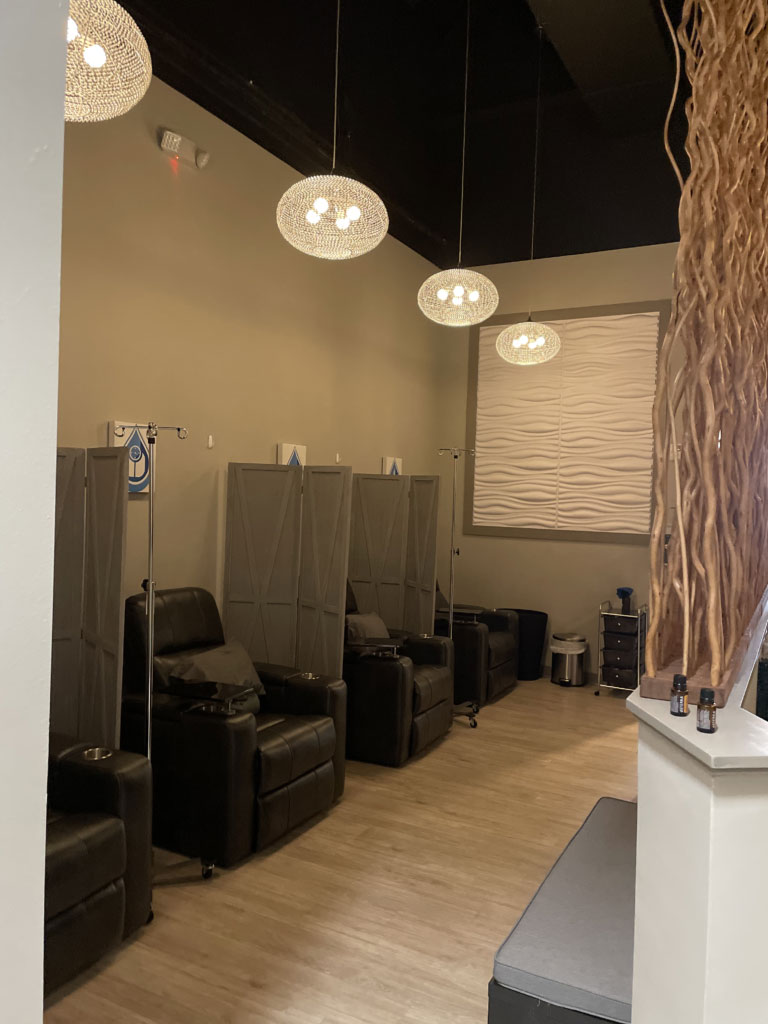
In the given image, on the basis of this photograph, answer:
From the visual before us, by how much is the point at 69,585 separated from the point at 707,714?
302cm

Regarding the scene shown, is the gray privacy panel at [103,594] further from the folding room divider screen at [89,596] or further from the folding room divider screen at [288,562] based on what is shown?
the folding room divider screen at [288,562]

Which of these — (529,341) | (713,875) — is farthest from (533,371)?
(713,875)

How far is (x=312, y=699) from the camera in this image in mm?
4055

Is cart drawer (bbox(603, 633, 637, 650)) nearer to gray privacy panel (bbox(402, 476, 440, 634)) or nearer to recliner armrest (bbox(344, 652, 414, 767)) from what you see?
gray privacy panel (bbox(402, 476, 440, 634))

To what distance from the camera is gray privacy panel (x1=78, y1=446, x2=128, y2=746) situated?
3283mm

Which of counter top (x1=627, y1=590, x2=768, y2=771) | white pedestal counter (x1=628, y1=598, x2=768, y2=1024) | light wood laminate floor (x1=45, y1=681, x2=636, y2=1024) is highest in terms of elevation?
counter top (x1=627, y1=590, x2=768, y2=771)

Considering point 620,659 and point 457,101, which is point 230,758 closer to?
point 620,659

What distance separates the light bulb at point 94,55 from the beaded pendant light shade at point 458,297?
2.81m

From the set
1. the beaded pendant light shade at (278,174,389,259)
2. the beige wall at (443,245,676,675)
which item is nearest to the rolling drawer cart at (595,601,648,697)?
the beige wall at (443,245,676,675)

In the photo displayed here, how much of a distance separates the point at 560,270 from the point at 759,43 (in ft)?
18.3

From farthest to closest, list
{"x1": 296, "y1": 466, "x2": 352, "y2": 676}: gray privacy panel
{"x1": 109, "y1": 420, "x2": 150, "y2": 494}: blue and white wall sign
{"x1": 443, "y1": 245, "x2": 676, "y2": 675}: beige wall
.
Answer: {"x1": 443, "y1": 245, "x2": 676, "y2": 675}: beige wall < {"x1": 296, "y1": 466, "x2": 352, "y2": 676}: gray privacy panel < {"x1": 109, "y1": 420, "x2": 150, "y2": 494}: blue and white wall sign

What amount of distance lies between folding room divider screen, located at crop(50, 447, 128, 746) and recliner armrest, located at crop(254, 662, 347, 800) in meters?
1.01

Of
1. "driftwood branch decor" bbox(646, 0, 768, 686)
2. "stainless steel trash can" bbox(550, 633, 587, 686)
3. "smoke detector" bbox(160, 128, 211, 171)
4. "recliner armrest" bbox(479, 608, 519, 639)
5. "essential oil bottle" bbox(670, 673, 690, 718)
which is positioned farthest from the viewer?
"stainless steel trash can" bbox(550, 633, 587, 686)

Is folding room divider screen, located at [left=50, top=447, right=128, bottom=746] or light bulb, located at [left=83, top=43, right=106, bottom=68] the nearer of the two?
light bulb, located at [left=83, top=43, right=106, bottom=68]
